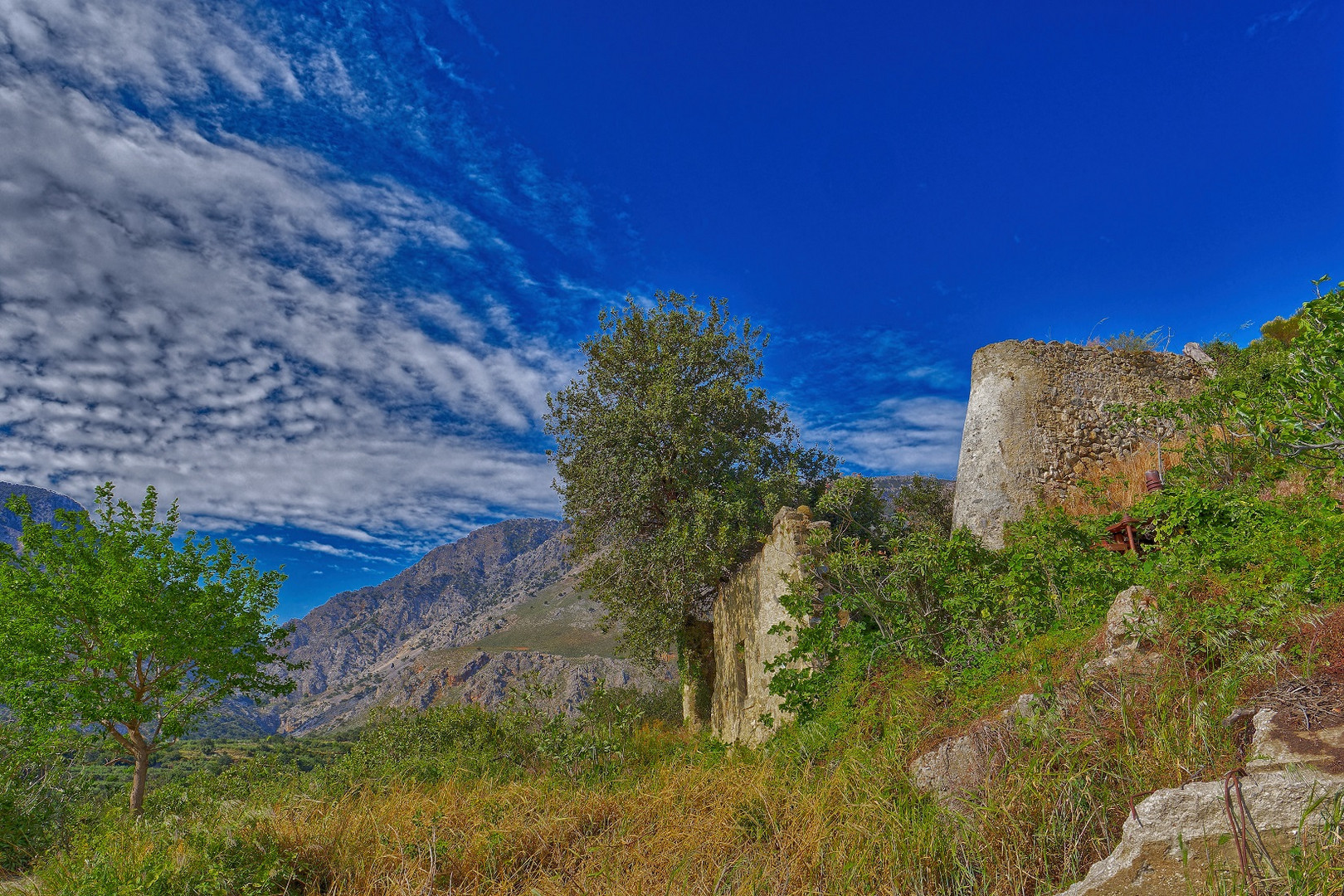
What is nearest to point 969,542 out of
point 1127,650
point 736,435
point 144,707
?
point 1127,650

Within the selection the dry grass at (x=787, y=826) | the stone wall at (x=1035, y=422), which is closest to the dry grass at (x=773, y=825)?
the dry grass at (x=787, y=826)

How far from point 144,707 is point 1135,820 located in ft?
49.0

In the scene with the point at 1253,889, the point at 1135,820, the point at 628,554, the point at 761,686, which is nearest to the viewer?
the point at 1253,889

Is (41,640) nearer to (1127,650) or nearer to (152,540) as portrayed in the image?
(152,540)

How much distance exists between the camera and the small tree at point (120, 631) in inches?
426

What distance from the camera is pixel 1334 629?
4.27 meters

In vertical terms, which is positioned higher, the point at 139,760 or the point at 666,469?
the point at 666,469

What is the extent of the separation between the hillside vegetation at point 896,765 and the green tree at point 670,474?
14.9 ft

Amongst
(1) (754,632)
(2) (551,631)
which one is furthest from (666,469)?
(2) (551,631)

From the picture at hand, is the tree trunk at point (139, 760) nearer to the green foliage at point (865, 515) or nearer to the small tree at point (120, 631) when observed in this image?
the small tree at point (120, 631)

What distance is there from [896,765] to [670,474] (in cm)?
973

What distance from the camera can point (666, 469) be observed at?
1441cm

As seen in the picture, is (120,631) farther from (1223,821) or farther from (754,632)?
(1223,821)

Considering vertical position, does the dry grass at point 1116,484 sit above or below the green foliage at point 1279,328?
below
